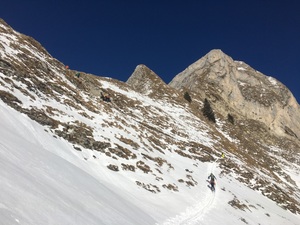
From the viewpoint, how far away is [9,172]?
9.95 meters

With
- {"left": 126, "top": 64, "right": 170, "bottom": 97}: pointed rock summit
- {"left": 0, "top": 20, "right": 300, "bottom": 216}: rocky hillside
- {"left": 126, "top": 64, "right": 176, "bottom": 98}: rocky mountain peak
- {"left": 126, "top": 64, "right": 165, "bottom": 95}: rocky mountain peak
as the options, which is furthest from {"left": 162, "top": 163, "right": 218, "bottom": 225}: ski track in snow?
{"left": 126, "top": 64, "right": 165, "bottom": 95}: rocky mountain peak

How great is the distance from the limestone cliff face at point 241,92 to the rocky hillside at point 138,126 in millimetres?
7997

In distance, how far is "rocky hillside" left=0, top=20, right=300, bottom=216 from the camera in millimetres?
25422

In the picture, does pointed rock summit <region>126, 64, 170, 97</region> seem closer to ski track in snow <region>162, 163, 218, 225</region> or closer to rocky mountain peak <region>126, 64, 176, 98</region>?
rocky mountain peak <region>126, 64, 176, 98</region>

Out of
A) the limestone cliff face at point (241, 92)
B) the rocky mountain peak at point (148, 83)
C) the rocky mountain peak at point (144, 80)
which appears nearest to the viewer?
the rocky mountain peak at point (148, 83)

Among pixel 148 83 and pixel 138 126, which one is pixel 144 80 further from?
pixel 138 126

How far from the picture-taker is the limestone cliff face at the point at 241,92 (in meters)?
98.8

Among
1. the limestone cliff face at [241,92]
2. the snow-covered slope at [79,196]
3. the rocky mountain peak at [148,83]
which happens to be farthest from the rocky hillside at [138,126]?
the limestone cliff face at [241,92]

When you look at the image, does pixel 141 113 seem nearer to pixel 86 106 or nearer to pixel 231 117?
pixel 86 106

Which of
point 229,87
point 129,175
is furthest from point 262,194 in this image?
point 229,87

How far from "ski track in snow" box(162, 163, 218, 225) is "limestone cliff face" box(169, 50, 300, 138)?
211 ft

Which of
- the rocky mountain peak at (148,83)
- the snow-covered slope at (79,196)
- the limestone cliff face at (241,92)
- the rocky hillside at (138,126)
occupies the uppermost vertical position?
the limestone cliff face at (241,92)

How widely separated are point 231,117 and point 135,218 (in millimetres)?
75093

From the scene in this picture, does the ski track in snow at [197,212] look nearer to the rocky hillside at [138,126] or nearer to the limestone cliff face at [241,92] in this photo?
the rocky hillside at [138,126]
